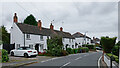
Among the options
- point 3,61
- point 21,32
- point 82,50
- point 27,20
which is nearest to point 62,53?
point 21,32

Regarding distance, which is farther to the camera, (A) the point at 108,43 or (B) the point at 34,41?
(B) the point at 34,41

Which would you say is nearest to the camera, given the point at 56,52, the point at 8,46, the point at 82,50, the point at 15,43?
the point at 56,52

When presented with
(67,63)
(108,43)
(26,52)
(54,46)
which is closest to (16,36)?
(54,46)

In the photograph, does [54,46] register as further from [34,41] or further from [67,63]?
[67,63]

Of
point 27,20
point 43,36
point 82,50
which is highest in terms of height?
point 27,20

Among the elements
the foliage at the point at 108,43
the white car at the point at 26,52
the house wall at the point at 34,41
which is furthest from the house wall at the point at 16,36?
the foliage at the point at 108,43

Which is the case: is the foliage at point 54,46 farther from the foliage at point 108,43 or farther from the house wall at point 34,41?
the foliage at point 108,43

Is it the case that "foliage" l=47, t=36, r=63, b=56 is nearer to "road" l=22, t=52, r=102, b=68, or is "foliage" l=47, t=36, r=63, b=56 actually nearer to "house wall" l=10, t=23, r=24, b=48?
"road" l=22, t=52, r=102, b=68

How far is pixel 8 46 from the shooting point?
90.5ft

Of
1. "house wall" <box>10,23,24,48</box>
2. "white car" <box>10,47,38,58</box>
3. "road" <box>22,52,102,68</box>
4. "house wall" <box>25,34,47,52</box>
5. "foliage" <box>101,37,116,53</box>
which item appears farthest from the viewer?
"house wall" <box>25,34,47,52</box>

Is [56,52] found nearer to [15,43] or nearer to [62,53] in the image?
[62,53]

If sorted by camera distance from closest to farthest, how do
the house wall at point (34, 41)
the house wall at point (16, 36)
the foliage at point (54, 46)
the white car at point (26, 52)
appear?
the white car at point (26, 52) → the foliage at point (54, 46) → the house wall at point (16, 36) → the house wall at point (34, 41)

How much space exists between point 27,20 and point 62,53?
40.7 meters

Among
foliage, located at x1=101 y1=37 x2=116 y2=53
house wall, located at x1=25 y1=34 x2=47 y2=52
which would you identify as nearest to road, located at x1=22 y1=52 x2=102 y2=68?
foliage, located at x1=101 y1=37 x2=116 y2=53
